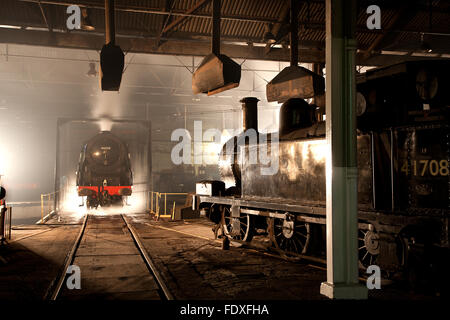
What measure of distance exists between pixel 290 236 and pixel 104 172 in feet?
44.8

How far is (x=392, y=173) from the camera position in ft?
18.3

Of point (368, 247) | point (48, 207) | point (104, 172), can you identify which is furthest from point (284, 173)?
point (48, 207)

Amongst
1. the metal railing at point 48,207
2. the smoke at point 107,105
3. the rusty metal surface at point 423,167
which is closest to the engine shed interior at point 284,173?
the rusty metal surface at point 423,167

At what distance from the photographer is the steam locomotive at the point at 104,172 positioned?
60.8ft

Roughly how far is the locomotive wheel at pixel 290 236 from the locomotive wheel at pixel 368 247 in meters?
1.09

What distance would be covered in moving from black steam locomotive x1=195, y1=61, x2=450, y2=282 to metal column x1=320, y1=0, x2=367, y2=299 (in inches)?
29.7

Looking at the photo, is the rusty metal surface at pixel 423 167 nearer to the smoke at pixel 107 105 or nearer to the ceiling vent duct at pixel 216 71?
the ceiling vent duct at pixel 216 71

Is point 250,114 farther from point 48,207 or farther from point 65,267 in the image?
point 48,207

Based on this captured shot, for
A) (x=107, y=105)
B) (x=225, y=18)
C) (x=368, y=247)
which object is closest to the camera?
(x=368, y=247)

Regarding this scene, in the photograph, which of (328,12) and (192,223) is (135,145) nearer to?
(192,223)

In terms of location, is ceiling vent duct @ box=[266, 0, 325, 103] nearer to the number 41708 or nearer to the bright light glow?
the bright light glow

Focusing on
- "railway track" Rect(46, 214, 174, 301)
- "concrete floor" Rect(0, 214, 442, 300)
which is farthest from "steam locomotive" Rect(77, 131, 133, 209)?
"concrete floor" Rect(0, 214, 442, 300)

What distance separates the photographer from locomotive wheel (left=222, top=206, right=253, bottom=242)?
29.7 ft
